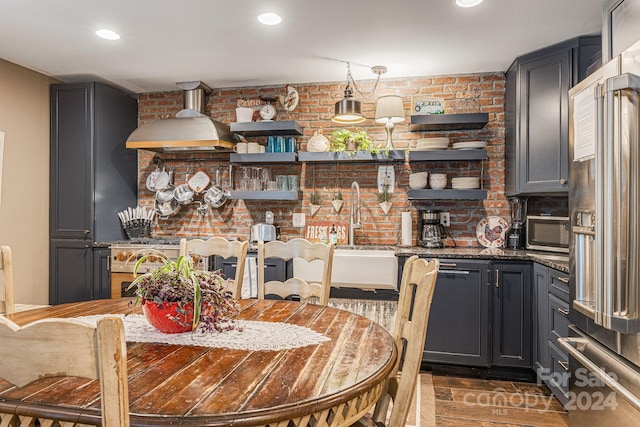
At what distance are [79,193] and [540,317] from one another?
3919mm

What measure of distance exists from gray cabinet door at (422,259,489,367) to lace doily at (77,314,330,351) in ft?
6.39

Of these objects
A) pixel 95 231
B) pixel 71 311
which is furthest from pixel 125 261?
pixel 71 311

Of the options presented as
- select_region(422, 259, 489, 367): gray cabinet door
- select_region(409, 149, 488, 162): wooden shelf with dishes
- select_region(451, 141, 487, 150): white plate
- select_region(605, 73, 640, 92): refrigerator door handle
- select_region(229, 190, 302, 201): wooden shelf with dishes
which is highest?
select_region(451, 141, 487, 150): white plate

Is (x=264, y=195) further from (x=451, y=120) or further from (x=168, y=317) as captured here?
(x=168, y=317)

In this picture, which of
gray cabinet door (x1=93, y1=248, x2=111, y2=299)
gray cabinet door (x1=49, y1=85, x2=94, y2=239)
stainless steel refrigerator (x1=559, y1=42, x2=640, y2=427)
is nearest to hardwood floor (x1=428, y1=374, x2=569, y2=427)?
stainless steel refrigerator (x1=559, y1=42, x2=640, y2=427)

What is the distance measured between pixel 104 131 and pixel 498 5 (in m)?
3.42

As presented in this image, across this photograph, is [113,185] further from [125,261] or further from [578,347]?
[578,347]

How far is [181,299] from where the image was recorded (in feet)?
4.64

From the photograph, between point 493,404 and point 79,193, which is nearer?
point 493,404

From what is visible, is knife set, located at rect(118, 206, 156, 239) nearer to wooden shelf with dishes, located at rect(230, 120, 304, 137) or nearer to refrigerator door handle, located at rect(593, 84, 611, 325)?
wooden shelf with dishes, located at rect(230, 120, 304, 137)

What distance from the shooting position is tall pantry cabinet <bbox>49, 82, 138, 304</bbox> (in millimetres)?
3852

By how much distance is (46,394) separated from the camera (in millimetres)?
973

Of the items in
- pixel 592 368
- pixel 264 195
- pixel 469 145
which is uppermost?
pixel 469 145

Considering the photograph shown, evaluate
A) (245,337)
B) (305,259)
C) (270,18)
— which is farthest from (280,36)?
(245,337)
